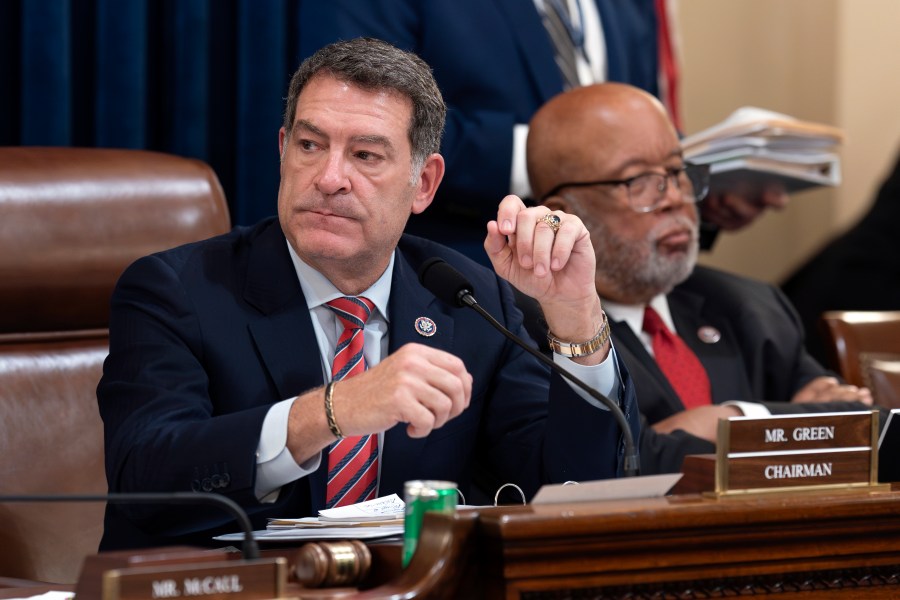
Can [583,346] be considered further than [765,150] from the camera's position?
No

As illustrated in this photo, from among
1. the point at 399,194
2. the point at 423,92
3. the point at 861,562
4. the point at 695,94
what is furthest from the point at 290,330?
the point at 695,94

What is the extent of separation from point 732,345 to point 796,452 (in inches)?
63.5

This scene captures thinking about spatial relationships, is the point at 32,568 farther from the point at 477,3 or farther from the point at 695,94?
the point at 695,94

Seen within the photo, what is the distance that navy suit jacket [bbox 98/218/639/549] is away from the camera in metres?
1.71

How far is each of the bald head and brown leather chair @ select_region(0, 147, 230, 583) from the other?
0.83 meters

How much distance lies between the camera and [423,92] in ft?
6.91

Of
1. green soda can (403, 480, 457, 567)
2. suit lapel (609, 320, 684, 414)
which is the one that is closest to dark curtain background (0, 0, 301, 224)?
suit lapel (609, 320, 684, 414)

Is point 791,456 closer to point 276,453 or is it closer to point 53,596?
point 276,453

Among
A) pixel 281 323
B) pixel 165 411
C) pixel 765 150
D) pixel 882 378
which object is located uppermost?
pixel 765 150

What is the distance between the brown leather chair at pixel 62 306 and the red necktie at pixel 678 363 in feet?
3.44

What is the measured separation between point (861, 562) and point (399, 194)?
1.00m

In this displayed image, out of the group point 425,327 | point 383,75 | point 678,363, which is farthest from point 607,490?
point 678,363

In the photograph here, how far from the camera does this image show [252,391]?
1.94 meters

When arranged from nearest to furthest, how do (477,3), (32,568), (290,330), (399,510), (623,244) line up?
(399,510) → (290,330) → (32,568) → (623,244) → (477,3)
